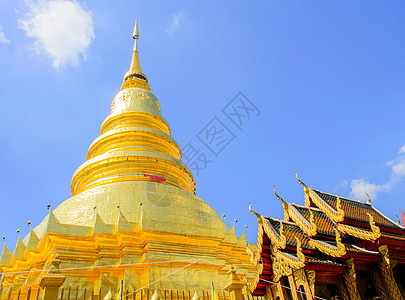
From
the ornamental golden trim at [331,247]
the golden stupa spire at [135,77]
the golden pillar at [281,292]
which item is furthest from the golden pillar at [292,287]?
the golden stupa spire at [135,77]

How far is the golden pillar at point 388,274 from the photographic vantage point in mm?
5216

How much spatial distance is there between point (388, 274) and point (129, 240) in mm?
7106

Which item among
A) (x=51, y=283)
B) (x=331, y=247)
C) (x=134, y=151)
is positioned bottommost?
(x=51, y=283)

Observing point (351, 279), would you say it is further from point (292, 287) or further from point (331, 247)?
point (292, 287)

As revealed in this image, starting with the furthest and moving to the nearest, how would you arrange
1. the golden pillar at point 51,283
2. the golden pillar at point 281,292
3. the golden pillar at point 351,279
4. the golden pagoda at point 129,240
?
1. the golden pagoda at point 129,240
2. the golden pillar at point 281,292
3. the golden pillar at point 351,279
4. the golden pillar at point 51,283

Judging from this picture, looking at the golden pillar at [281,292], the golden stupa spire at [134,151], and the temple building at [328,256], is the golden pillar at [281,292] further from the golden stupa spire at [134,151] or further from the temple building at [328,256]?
the golden stupa spire at [134,151]

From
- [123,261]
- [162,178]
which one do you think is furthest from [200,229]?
[162,178]

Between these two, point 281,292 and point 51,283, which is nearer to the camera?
point 51,283

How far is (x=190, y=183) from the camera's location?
15531 mm

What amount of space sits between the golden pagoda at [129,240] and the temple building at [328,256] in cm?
96

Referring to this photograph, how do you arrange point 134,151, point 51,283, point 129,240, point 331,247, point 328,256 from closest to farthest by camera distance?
point 51,283, point 331,247, point 328,256, point 129,240, point 134,151

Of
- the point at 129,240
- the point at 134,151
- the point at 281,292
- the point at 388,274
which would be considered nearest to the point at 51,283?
the point at 281,292

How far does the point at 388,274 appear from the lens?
17.5 feet

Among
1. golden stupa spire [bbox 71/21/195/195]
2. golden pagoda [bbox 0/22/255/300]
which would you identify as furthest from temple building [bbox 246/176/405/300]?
golden stupa spire [bbox 71/21/195/195]
